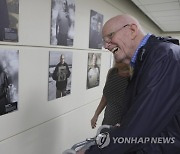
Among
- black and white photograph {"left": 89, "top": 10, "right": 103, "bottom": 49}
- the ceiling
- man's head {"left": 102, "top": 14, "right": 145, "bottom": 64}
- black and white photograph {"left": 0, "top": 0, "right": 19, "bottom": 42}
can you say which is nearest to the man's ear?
man's head {"left": 102, "top": 14, "right": 145, "bottom": 64}

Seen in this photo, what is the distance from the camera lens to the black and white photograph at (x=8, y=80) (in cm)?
141

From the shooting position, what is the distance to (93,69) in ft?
9.22

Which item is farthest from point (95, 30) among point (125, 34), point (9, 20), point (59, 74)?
point (125, 34)

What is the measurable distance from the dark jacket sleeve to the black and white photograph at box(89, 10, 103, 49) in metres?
1.73

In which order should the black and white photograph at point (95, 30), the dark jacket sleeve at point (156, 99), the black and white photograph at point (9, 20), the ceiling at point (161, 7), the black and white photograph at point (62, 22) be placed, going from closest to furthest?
1. the dark jacket sleeve at point (156, 99)
2. the black and white photograph at point (9, 20)
3. the black and white photograph at point (62, 22)
4. the black and white photograph at point (95, 30)
5. the ceiling at point (161, 7)

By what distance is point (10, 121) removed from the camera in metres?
1.52

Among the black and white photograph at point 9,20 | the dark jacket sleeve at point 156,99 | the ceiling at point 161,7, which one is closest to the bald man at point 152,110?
the dark jacket sleeve at point 156,99

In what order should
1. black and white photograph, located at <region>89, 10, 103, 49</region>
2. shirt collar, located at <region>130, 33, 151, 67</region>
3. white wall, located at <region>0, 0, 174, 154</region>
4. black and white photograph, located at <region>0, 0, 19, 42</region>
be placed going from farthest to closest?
black and white photograph, located at <region>89, 10, 103, 49</region>, white wall, located at <region>0, 0, 174, 154</region>, black and white photograph, located at <region>0, 0, 19, 42</region>, shirt collar, located at <region>130, 33, 151, 67</region>

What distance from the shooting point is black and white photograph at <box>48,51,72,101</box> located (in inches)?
75.7

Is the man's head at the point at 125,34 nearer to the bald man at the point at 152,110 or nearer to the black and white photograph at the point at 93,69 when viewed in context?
the bald man at the point at 152,110

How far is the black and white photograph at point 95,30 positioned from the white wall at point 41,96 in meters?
0.07

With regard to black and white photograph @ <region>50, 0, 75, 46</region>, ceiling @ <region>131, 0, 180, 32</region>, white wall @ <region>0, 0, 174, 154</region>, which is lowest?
white wall @ <region>0, 0, 174, 154</region>

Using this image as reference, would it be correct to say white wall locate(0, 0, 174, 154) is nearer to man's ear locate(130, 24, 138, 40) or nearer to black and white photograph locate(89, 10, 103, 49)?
black and white photograph locate(89, 10, 103, 49)

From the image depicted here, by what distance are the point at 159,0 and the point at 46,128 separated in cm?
291
